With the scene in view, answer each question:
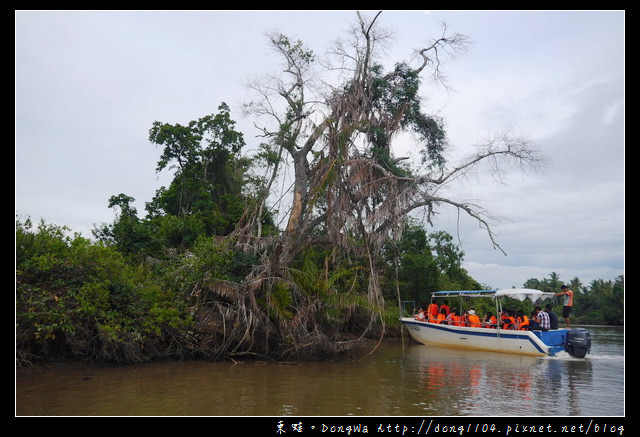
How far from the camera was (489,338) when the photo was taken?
17.7m

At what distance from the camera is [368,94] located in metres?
16.9

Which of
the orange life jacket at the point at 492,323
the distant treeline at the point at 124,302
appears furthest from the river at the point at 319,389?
the orange life jacket at the point at 492,323

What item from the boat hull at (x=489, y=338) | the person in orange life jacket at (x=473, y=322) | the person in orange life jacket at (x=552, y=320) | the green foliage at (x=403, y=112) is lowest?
the boat hull at (x=489, y=338)

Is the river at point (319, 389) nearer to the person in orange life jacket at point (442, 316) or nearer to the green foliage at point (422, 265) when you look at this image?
the person in orange life jacket at point (442, 316)

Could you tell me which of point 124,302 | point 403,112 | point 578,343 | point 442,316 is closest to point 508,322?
point 578,343

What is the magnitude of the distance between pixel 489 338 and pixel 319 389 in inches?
385

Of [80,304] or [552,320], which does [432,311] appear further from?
[80,304]

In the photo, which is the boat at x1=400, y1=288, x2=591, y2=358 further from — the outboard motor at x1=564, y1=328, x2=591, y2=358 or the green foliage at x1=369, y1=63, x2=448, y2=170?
the green foliage at x1=369, y1=63, x2=448, y2=170

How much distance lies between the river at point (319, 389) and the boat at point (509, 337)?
1.85m

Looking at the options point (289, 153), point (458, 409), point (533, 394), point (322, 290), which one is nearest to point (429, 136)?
point (289, 153)

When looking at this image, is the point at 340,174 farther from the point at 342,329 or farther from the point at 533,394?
the point at 533,394

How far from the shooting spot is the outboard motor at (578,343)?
15.8m

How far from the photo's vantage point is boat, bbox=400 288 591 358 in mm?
16141

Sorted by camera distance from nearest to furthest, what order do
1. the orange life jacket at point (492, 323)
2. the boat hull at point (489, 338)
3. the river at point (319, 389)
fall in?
the river at point (319, 389) < the boat hull at point (489, 338) < the orange life jacket at point (492, 323)
